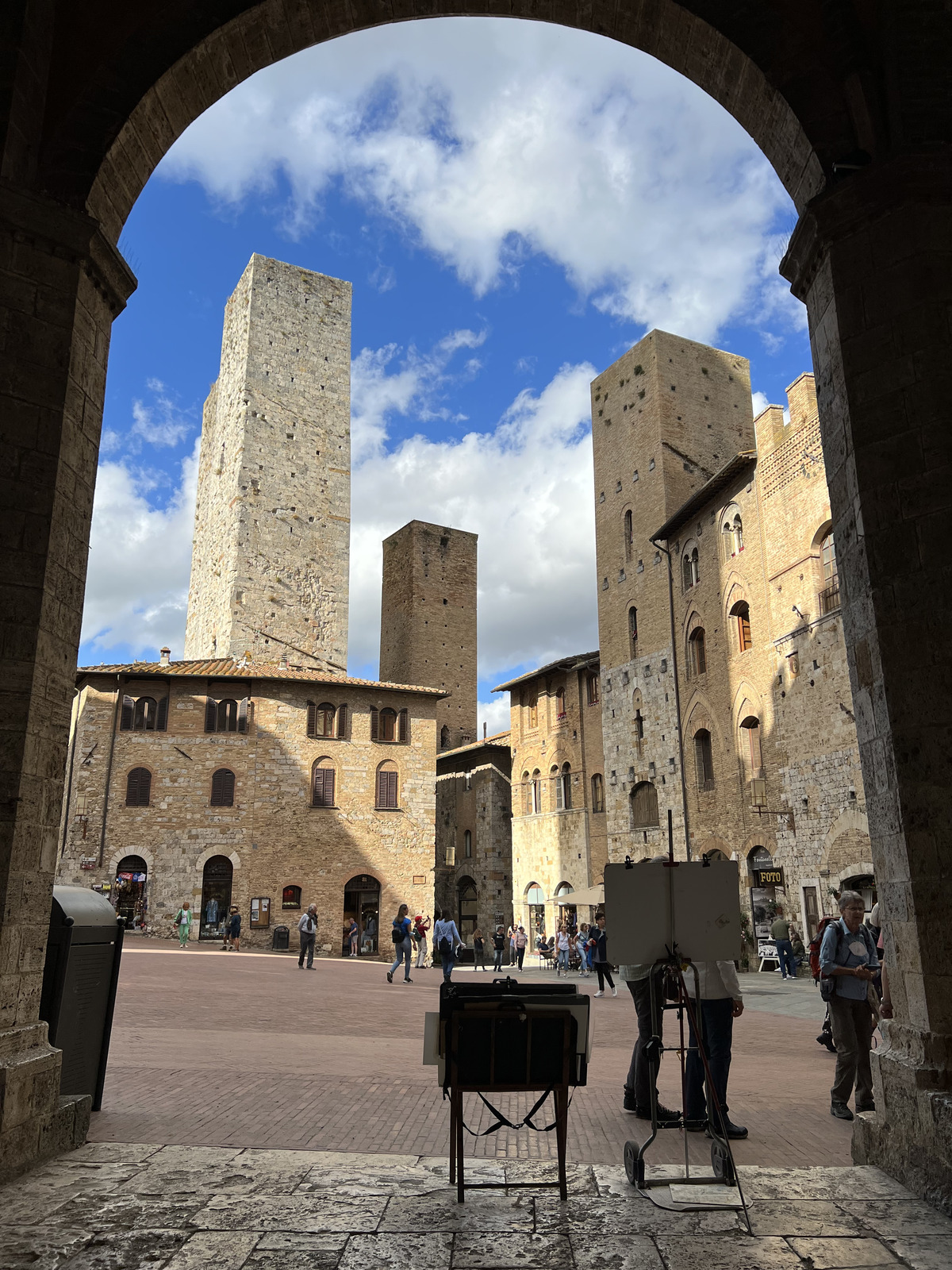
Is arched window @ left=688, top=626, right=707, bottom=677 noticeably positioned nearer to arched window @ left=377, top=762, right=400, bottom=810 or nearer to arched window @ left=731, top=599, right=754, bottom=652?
arched window @ left=731, top=599, right=754, bottom=652

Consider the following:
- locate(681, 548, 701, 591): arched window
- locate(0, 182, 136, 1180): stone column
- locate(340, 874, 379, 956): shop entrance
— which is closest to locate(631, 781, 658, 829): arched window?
locate(681, 548, 701, 591): arched window

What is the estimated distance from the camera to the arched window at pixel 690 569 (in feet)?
86.3

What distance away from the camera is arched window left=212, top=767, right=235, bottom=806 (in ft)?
93.5

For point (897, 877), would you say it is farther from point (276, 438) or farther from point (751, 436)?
point (276, 438)

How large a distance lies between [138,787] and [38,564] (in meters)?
25.1

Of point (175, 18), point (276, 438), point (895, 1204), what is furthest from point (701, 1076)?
point (276, 438)

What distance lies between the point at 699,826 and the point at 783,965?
6.81 meters

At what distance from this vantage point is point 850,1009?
583 centimetres

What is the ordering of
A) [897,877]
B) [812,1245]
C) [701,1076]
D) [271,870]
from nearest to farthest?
[812,1245] → [897,877] → [701,1076] → [271,870]

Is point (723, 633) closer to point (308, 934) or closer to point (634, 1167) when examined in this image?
point (308, 934)

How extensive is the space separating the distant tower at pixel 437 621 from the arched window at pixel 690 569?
18.4m

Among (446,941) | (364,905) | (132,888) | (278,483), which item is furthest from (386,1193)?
(278,483)

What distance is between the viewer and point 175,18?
5.58 meters

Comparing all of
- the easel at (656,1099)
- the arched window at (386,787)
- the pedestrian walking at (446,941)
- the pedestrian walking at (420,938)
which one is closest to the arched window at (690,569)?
the arched window at (386,787)
